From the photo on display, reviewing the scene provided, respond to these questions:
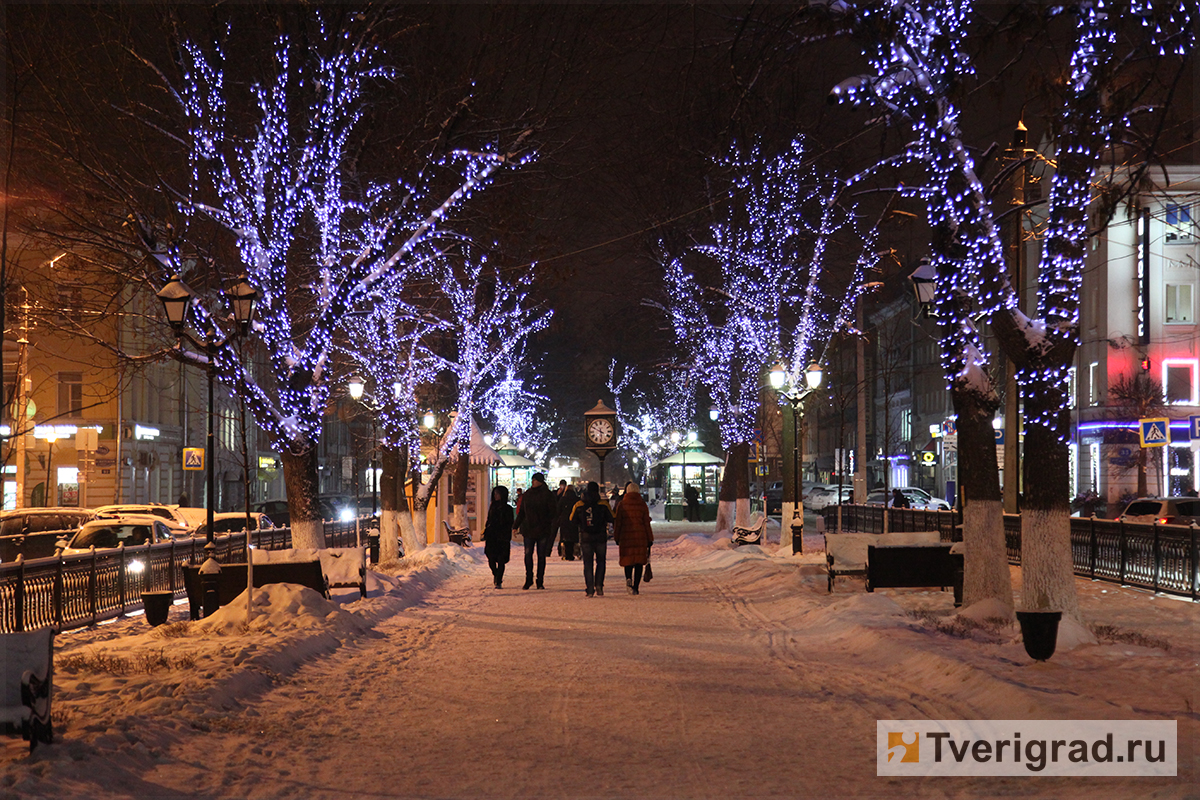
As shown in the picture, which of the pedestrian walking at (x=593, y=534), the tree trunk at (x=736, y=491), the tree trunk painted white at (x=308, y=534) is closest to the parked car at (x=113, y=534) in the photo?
the tree trunk painted white at (x=308, y=534)

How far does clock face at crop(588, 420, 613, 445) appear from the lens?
95.3 feet

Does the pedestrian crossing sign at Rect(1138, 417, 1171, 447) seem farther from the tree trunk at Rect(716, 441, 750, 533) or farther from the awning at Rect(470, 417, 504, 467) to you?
the awning at Rect(470, 417, 504, 467)

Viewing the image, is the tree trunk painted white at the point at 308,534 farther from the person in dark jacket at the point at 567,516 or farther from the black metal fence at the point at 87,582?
the person in dark jacket at the point at 567,516

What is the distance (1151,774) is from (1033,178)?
370 inches

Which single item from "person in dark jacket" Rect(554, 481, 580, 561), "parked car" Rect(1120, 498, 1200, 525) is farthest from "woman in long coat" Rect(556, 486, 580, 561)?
"parked car" Rect(1120, 498, 1200, 525)

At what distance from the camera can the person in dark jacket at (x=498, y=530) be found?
2062 centimetres

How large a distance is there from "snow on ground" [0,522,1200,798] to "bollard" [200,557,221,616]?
940 mm

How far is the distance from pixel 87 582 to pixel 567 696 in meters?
9.30

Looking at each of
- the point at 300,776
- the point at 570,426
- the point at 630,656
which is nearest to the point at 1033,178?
the point at 630,656

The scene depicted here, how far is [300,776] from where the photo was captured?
23.8ft

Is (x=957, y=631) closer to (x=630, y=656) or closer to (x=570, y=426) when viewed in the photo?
(x=630, y=656)

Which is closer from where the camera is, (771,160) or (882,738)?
(882,738)

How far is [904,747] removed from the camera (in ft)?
26.1

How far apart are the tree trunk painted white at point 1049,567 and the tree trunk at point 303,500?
41.1ft
